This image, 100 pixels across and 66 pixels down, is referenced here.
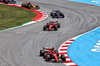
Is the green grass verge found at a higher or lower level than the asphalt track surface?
lower

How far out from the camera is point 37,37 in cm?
2423

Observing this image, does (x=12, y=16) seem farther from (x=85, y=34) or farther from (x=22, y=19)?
(x=85, y=34)

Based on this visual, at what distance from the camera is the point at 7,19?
33.8 metres

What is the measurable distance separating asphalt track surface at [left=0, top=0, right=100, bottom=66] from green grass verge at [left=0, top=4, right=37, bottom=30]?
7.64 ft

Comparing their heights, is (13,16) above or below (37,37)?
below

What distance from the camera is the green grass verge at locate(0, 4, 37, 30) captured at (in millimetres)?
30309

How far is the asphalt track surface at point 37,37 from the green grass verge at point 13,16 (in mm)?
2328

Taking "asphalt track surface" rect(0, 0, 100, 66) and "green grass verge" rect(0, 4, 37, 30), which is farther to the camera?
"green grass verge" rect(0, 4, 37, 30)

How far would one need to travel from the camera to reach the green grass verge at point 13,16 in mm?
30309

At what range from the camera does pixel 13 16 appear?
3597 centimetres

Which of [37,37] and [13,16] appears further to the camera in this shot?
[13,16]

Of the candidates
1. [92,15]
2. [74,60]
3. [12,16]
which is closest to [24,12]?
[12,16]

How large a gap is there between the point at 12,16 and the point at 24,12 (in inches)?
113

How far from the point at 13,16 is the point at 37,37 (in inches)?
499
